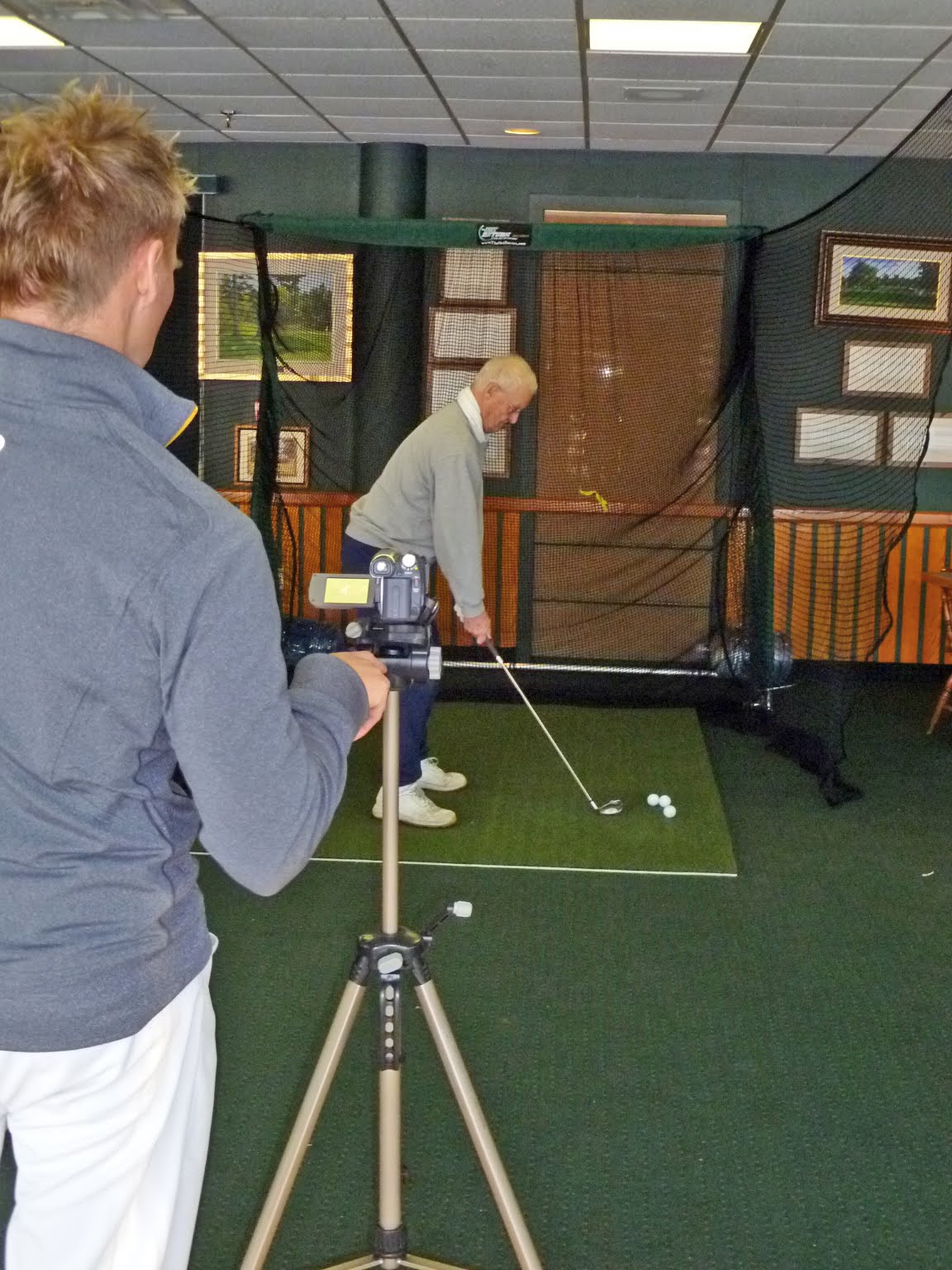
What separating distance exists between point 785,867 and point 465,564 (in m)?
1.36

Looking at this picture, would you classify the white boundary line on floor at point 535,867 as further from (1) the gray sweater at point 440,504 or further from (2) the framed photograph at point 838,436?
(2) the framed photograph at point 838,436

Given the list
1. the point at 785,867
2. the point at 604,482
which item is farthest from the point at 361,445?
the point at 785,867

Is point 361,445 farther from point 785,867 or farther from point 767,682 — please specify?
point 785,867

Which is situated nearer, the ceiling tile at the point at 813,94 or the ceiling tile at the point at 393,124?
the ceiling tile at the point at 813,94

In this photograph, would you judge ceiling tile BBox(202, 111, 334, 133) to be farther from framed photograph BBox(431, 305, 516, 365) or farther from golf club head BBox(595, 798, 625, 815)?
golf club head BBox(595, 798, 625, 815)

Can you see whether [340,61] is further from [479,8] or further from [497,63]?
[479,8]

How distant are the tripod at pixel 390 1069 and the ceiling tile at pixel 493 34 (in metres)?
3.72

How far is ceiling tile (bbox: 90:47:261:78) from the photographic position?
512 cm

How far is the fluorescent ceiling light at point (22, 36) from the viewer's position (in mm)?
4848

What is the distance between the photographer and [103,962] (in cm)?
110

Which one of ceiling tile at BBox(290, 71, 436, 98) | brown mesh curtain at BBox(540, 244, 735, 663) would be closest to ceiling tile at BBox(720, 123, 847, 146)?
brown mesh curtain at BBox(540, 244, 735, 663)

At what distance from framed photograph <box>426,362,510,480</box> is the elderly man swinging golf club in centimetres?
199

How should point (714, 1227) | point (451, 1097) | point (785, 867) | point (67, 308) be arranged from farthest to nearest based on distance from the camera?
point (785, 867) < point (451, 1097) < point (714, 1227) < point (67, 308)

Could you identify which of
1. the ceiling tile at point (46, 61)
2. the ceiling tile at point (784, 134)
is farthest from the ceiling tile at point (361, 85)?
the ceiling tile at point (784, 134)
